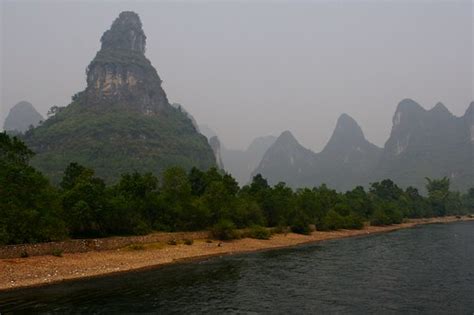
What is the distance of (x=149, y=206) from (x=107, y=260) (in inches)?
801

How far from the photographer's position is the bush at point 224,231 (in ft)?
228

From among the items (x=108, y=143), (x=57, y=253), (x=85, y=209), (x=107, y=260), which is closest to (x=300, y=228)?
(x=85, y=209)

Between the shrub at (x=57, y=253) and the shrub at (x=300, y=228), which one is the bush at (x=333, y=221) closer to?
the shrub at (x=300, y=228)

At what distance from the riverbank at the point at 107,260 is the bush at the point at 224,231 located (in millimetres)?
1448

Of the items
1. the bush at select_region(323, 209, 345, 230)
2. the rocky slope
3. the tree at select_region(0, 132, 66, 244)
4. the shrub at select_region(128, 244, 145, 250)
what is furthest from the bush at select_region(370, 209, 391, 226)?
the tree at select_region(0, 132, 66, 244)

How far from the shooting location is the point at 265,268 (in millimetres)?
45812

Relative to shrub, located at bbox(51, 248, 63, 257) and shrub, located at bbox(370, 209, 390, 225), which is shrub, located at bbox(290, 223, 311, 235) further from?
shrub, located at bbox(51, 248, 63, 257)

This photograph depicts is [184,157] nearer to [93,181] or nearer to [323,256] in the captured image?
[93,181]

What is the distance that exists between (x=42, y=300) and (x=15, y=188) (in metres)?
21.6

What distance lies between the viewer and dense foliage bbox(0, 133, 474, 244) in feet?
157

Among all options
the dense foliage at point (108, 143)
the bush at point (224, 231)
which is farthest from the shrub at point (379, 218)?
the dense foliage at point (108, 143)

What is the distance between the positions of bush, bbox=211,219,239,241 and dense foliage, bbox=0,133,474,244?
17 cm

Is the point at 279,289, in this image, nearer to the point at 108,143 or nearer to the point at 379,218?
the point at 379,218

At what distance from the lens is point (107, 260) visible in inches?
1866
